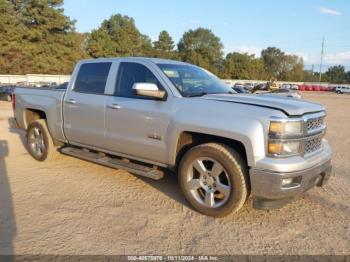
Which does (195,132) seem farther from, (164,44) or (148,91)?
(164,44)

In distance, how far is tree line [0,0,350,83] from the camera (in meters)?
56.2

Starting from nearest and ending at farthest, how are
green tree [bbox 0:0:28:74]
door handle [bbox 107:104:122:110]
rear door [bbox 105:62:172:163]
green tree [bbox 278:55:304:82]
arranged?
1. rear door [bbox 105:62:172:163]
2. door handle [bbox 107:104:122:110]
3. green tree [bbox 0:0:28:74]
4. green tree [bbox 278:55:304:82]

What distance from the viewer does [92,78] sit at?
5941 millimetres

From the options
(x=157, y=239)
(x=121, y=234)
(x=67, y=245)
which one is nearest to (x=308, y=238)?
(x=157, y=239)

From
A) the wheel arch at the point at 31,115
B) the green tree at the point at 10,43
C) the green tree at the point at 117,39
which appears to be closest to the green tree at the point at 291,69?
the green tree at the point at 117,39

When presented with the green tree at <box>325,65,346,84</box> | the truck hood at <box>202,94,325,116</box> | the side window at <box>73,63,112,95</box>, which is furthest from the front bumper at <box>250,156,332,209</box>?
the green tree at <box>325,65,346,84</box>

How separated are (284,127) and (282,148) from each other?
0.74 ft

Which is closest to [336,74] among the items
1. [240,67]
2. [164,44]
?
[240,67]

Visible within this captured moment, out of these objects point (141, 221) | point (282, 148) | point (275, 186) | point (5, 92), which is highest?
point (282, 148)

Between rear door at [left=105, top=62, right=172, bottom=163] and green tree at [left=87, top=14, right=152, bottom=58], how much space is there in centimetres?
7404

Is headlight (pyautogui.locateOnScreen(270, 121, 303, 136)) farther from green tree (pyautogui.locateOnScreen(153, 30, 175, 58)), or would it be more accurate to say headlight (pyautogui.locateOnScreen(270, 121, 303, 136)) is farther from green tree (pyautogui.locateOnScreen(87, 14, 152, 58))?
green tree (pyautogui.locateOnScreen(153, 30, 175, 58))

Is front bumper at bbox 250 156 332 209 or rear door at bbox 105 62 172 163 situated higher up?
rear door at bbox 105 62 172 163

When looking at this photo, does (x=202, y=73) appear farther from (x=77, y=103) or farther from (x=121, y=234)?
(x=121, y=234)

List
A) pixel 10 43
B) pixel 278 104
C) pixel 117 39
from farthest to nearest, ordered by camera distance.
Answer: pixel 117 39 < pixel 10 43 < pixel 278 104
